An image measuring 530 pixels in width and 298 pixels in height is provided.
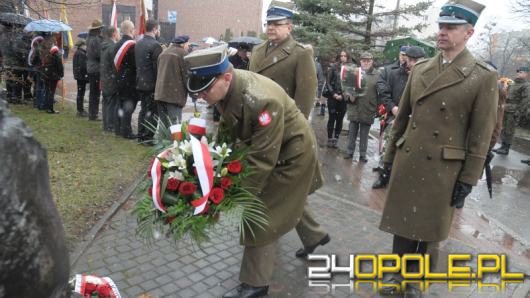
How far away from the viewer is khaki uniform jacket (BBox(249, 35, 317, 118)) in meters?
4.82

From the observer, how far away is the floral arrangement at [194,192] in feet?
9.32

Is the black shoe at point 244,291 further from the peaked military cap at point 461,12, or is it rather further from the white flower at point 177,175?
the peaked military cap at point 461,12

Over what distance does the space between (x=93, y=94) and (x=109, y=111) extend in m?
1.28

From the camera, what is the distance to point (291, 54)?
484 centimetres

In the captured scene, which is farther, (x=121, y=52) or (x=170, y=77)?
(x=121, y=52)

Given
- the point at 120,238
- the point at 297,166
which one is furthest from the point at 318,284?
the point at 120,238

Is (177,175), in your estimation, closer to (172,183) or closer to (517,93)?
(172,183)

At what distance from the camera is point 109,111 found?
859 centimetres

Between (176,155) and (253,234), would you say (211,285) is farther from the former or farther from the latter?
(176,155)

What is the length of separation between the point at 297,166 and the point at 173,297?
1453 mm

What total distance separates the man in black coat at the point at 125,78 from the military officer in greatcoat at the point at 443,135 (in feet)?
18.9

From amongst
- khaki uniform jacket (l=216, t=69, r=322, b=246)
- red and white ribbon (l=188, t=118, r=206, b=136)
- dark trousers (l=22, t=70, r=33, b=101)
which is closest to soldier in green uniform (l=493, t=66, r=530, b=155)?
khaki uniform jacket (l=216, t=69, r=322, b=246)

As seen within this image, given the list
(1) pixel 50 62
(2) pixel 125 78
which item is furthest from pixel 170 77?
(1) pixel 50 62

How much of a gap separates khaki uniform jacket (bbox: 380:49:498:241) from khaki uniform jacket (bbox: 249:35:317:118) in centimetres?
136
